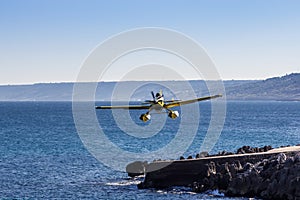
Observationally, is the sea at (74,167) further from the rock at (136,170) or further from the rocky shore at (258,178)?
the rocky shore at (258,178)

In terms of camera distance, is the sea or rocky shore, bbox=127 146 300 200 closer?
rocky shore, bbox=127 146 300 200

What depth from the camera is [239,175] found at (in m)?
52.1

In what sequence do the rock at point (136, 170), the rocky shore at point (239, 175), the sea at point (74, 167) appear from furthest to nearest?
the rock at point (136, 170) < the sea at point (74, 167) < the rocky shore at point (239, 175)

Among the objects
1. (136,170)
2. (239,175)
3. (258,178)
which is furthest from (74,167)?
(258,178)

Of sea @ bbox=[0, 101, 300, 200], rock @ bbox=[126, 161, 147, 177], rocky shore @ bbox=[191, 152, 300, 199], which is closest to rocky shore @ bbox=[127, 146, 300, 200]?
rocky shore @ bbox=[191, 152, 300, 199]

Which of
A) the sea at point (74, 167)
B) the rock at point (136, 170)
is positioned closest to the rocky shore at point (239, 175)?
the sea at point (74, 167)

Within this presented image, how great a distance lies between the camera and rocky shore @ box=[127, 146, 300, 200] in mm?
49688

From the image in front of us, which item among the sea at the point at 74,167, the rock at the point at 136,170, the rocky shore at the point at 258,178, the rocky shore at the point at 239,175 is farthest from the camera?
the rock at the point at 136,170

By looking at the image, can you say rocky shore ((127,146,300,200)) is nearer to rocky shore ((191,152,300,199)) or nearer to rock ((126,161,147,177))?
rocky shore ((191,152,300,199))

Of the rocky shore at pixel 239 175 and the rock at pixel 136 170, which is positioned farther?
the rock at pixel 136 170

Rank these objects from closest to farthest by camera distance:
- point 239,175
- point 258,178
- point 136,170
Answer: point 258,178 → point 239,175 → point 136,170

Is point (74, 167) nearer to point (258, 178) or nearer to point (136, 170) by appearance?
point (136, 170)

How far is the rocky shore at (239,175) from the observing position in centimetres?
4969

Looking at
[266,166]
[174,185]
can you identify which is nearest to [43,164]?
[174,185]
